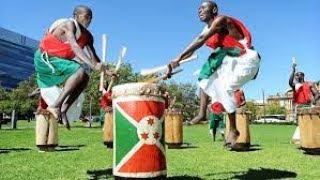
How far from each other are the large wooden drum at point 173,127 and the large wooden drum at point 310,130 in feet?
12.3

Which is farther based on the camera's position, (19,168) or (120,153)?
(19,168)

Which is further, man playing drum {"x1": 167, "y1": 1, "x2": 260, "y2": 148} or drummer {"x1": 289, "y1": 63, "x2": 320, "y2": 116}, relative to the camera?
drummer {"x1": 289, "y1": 63, "x2": 320, "y2": 116}

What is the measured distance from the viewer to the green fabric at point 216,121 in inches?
656

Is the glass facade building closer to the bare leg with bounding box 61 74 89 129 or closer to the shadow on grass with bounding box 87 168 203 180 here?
the shadow on grass with bounding box 87 168 203 180

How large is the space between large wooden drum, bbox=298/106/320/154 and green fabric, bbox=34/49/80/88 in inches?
274

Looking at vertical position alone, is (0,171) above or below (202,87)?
below

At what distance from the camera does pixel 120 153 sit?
6.63 metres

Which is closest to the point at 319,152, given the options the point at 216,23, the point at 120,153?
the point at 216,23

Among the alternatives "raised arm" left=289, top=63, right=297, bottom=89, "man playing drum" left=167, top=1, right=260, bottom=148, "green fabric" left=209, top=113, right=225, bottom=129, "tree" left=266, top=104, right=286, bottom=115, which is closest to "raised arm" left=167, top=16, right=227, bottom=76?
"man playing drum" left=167, top=1, right=260, bottom=148

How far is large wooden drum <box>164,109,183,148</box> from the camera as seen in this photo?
1477 centimetres

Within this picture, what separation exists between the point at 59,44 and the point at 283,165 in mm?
4826

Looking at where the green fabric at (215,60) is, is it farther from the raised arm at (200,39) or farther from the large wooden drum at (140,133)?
the large wooden drum at (140,133)

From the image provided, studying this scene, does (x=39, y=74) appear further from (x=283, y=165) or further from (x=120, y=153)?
(x=283, y=165)

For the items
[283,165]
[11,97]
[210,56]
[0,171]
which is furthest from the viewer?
[11,97]
